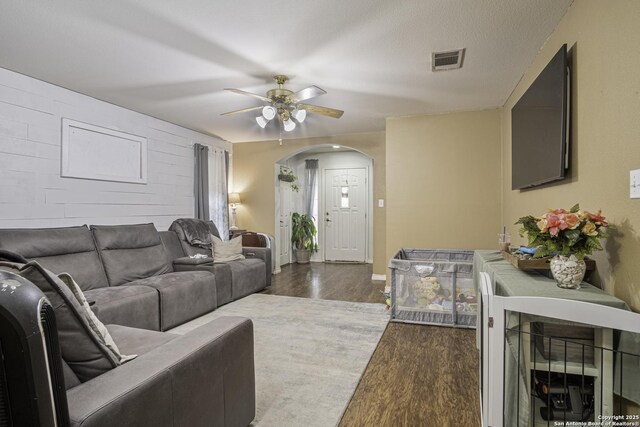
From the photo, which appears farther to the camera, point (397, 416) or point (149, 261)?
point (149, 261)

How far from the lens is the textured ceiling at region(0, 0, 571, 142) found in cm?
210

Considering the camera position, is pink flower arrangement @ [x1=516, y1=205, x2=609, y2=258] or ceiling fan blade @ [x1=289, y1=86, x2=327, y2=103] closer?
pink flower arrangement @ [x1=516, y1=205, x2=609, y2=258]

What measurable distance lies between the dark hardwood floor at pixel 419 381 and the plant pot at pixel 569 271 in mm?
897

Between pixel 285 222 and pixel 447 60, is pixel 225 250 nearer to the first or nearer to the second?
pixel 285 222

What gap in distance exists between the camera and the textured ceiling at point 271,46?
6.88 feet

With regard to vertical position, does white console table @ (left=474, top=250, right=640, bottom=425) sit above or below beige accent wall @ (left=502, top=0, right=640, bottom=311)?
below

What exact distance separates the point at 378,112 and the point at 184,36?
254 centimetres

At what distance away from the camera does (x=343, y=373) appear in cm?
237

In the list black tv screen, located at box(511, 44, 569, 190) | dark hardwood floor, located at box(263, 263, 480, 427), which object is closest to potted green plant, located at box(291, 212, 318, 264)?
dark hardwood floor, located at box(263, 263, 480, 427)

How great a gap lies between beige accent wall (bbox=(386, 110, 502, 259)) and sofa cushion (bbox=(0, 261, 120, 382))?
3879 mm

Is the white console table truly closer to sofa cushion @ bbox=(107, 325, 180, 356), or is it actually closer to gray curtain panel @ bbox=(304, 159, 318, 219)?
sofa cushion @ bbox=(107, 325, 180, 356)

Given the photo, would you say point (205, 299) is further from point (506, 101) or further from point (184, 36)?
point (506, 101)

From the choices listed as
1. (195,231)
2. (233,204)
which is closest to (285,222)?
(233,204)

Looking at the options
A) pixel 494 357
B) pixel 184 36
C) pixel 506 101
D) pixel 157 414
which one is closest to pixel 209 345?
pixel 157 414
